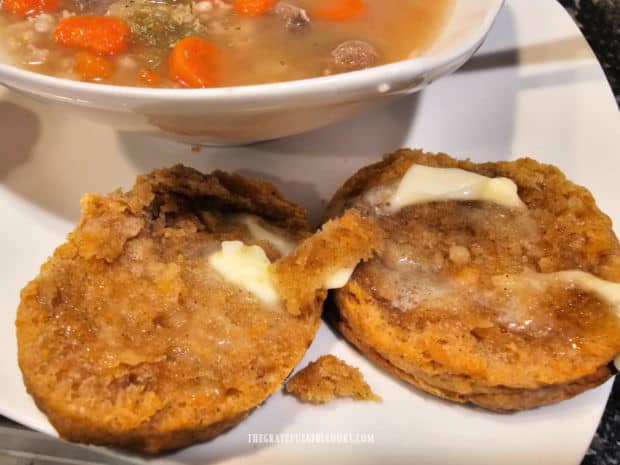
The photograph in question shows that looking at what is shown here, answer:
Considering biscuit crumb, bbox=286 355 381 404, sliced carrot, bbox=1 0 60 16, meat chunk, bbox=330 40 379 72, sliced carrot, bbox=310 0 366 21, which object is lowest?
biscuit crumb, bbox=286 355 381 404

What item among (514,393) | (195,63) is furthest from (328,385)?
(195,63)

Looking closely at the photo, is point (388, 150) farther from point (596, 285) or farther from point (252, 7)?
A: point (596, 285)

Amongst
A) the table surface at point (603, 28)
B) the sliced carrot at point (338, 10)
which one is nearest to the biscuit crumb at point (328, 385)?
the sliced carrot at point (338, 10)

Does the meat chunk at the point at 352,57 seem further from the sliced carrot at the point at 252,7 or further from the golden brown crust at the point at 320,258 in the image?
the golden brown crust at the point at 320,258

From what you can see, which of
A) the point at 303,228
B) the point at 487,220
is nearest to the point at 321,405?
the point at 303,228

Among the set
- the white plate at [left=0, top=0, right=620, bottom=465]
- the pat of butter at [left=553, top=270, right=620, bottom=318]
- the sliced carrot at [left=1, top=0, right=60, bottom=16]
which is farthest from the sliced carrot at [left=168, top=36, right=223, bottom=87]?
the pat of butter at [left=553, top=270, right=620, bottom=318]

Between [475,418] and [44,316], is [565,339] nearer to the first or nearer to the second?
[475,418]

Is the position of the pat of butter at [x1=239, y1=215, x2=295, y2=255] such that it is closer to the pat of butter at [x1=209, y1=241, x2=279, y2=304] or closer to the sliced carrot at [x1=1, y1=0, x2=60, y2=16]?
the pat of butter at [x1=209, y1=241, x2=279, y2=304]

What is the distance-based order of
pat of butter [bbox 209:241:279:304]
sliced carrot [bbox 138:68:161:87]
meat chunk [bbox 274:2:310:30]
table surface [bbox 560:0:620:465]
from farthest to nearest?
table surface [bbox 560:0:620:465], meat chunk [bbox 274:2:310:30], sliced carrot [bbox 138:68:161:87], pat of butter [bbox 209:241:279:304]
